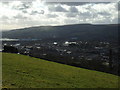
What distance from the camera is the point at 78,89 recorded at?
1820 centimetres

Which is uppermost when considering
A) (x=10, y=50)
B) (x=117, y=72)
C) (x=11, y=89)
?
(x=11, y=89)

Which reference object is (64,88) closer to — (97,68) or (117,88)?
(117,88)

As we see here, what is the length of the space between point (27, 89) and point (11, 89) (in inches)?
A: 63.9

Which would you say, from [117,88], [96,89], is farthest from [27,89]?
[117,88]

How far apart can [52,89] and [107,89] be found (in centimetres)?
840

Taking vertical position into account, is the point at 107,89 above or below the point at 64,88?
below

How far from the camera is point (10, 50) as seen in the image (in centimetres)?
5719

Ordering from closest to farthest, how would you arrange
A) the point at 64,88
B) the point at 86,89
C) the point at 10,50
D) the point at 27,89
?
the point at 27,89 < the point at 64,88 < the point at 86,89 < the point at 10,50

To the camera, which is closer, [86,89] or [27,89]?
[27,89]

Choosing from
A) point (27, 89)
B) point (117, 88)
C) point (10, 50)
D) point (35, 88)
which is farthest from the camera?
point (10, 50)

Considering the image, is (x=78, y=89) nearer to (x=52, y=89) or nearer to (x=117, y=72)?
(x=52, y=89)

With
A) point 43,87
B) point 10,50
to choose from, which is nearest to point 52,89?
point 43,87

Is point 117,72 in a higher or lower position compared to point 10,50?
lower

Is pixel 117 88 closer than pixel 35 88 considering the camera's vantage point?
No
